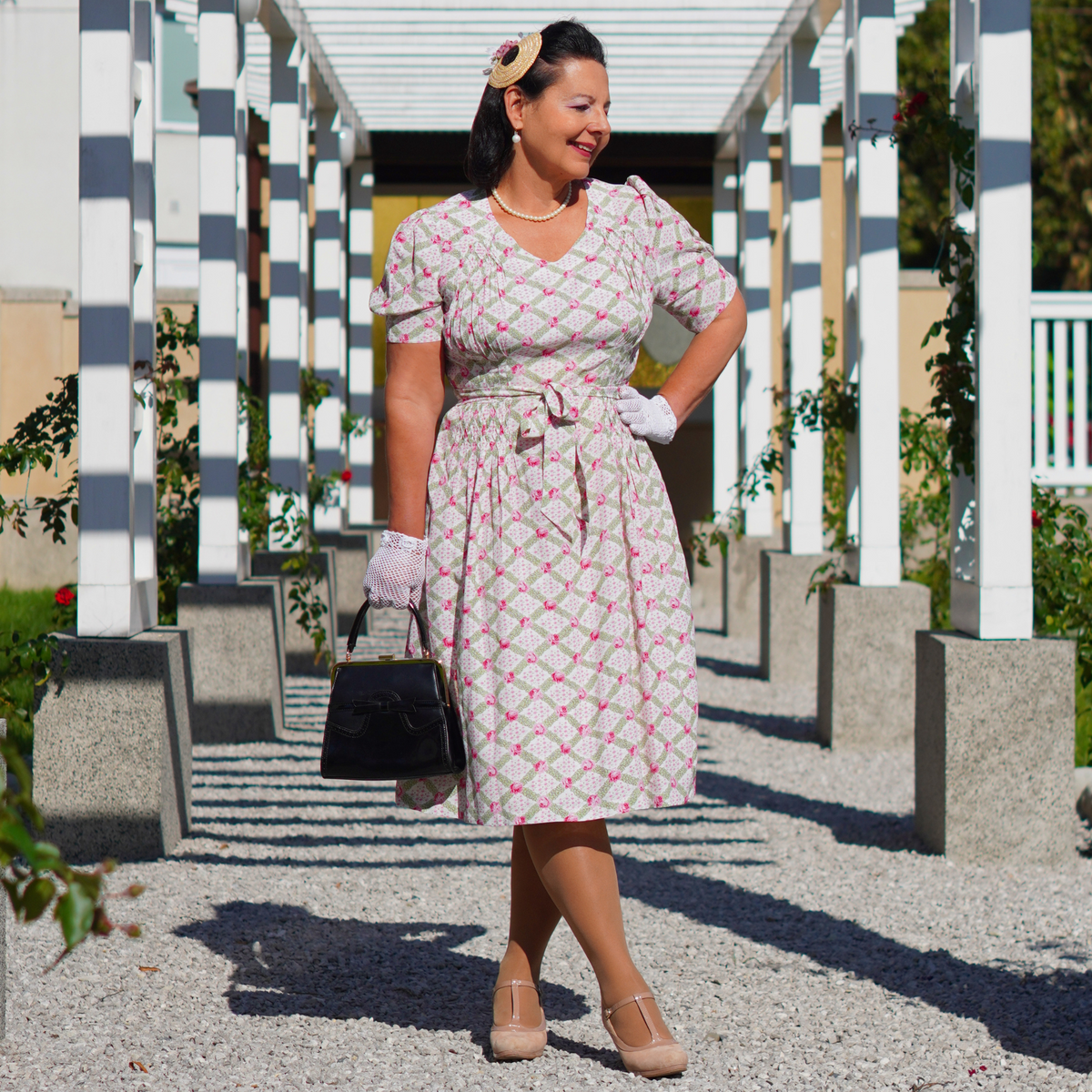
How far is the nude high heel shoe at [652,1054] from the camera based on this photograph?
254 centimetres

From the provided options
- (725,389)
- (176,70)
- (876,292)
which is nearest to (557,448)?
(876,292)

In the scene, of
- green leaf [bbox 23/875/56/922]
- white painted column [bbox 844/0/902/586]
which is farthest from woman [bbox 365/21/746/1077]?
white painted column [bbox 844/0/902/586]

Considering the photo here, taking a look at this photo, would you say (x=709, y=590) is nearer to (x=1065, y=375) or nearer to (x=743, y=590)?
(x=743, y=590)

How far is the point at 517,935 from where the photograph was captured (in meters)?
2.72

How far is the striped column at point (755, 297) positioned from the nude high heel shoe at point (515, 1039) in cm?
661

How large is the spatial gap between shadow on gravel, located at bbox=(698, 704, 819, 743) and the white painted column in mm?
958

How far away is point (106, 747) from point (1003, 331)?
276 centimetres

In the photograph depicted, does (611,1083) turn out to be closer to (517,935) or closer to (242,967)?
(517,935)

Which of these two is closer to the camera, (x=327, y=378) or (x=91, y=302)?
(x=91, y=302)

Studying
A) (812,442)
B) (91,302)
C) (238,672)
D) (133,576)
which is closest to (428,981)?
(133,576)

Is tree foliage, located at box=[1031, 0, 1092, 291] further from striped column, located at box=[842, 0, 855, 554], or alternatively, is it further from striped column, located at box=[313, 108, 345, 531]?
striped column, located at box=[842, 0, 855, 554]

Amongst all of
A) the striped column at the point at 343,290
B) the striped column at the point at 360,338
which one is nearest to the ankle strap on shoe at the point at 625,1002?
the striped column at the point at 343,290

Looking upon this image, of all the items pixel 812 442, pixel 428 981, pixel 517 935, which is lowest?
pixel 428 981

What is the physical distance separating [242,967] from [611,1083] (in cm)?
106
